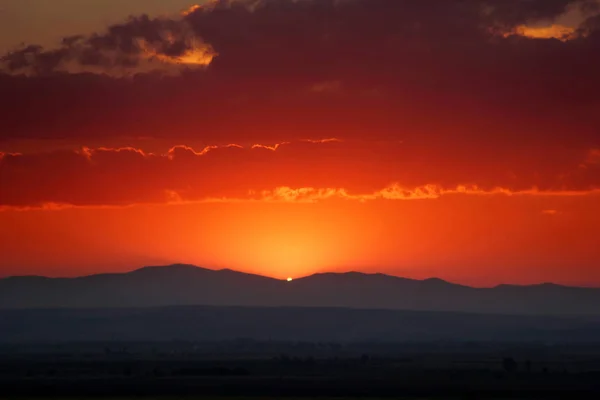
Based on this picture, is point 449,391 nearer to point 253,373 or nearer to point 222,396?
point 222,396

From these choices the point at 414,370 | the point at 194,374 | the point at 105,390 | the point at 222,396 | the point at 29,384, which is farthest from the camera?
the point at 414,370

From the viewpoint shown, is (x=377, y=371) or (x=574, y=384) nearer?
(x=574, y=384)

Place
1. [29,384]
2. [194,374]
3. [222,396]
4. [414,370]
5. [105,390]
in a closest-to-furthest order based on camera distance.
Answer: [222,396] < [105,390] < [29,384] < [194,374] < [414,370]

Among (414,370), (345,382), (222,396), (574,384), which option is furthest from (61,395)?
(414,370)

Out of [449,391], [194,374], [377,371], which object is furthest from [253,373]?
[449,391]

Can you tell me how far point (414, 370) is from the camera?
112m

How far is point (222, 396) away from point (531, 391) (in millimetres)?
19740

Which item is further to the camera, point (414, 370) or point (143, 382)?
point (414, 370)

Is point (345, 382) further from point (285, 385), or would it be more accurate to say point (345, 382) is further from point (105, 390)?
point (105, 390)

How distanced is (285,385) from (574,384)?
2003cm

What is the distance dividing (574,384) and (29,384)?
3850 cm

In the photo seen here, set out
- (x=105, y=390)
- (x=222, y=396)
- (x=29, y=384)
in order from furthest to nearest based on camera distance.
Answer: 1. (x=29, y=384)
2. (x=105, y=390)
3. (x=222, y=396)

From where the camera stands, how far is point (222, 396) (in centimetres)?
7225

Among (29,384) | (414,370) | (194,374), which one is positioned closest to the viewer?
(29,384)
